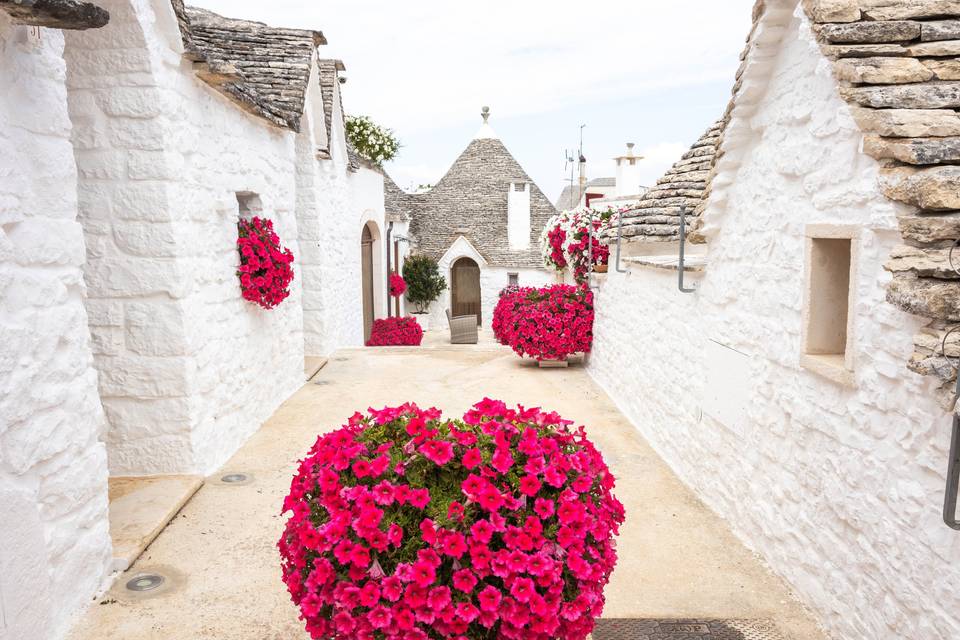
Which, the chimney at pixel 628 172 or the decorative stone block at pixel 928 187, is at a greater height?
the chimney at pixel 628 172

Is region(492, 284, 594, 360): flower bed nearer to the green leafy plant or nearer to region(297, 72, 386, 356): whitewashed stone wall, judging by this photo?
region(297, 72, 386, 356): whitewashed stone wall

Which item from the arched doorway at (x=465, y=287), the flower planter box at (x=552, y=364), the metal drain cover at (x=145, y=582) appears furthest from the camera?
the arched doorway at (x=465, y=287)

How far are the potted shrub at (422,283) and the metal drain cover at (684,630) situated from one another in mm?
21650

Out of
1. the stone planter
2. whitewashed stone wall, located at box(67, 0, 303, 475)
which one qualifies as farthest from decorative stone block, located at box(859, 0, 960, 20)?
the stone planter

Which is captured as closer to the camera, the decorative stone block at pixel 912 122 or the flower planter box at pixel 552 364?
the decorative stone block at pixel 912 122

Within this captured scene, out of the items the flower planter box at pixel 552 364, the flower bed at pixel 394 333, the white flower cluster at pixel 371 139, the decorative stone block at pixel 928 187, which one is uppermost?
the white flower cluster at pixel 371 139

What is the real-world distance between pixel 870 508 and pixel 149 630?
3164mm

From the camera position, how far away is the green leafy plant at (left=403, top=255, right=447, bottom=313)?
81.5 ft

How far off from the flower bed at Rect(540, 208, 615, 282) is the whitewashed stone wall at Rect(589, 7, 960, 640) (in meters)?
3.62

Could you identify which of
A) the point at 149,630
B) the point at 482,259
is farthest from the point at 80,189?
the point at 482,259

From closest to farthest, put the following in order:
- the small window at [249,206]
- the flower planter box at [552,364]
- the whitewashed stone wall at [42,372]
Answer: the whitewashed stone wall at [42,372], the small window at [249,206], the flower planter box at [552,364]

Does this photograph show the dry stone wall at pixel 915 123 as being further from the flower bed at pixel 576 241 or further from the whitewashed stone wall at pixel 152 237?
the flower bed at pixel 576 241

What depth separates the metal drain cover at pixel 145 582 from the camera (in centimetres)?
355

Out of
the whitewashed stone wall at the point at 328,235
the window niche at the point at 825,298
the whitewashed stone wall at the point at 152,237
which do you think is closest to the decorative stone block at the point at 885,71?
the window niche at the point at 825,298
